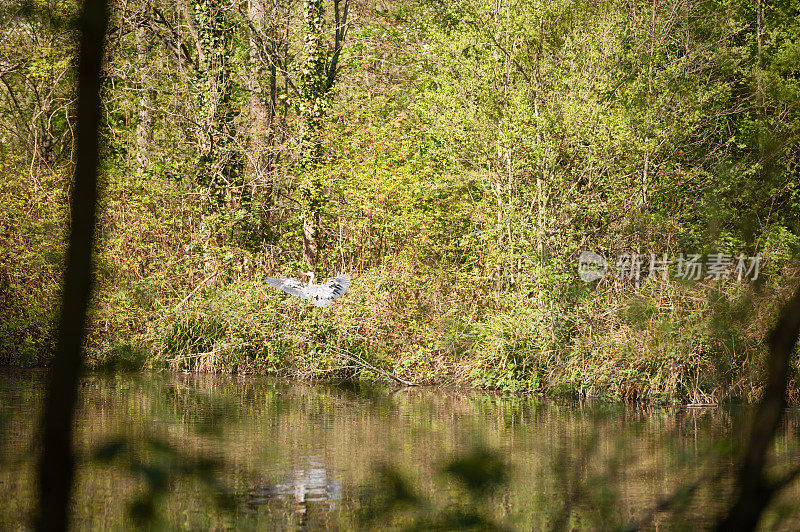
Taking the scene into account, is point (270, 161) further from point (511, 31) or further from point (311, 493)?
point (311, 493)

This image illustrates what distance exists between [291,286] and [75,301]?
13983 millimetres

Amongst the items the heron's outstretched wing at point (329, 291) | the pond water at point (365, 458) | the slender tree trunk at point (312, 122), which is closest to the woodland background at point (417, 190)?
the slender tree trunk at point (312, 122)

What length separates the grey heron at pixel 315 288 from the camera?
15.3 m

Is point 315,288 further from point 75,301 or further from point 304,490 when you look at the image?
point 75,301

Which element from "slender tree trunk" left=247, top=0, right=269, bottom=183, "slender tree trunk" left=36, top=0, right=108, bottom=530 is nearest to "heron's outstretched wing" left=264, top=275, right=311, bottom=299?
"slender tree trunk" left=247, top=0, right=269, bottom=183

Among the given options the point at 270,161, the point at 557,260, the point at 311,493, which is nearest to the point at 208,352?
the point at 270,161

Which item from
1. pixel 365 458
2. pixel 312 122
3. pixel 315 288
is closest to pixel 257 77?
pixel 312 122

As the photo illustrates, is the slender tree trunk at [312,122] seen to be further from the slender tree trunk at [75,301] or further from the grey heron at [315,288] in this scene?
the slender tree trunk at [75,301]

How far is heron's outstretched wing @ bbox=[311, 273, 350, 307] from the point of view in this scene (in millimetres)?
15438

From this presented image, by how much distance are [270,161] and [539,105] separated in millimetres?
5451

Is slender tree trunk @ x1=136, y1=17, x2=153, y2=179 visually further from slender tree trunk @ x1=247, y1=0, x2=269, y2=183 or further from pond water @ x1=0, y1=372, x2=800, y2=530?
pond water @ x1=0, y1=372, x2=800, y2=530

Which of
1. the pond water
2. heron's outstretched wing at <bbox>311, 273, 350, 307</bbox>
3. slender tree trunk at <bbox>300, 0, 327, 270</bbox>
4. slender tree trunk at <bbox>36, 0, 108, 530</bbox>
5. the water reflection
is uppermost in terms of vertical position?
slender tree trunk at <bbox>300, 0, 327, 270</bbox>

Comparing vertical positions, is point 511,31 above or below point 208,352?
above

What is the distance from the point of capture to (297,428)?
11.5 m
